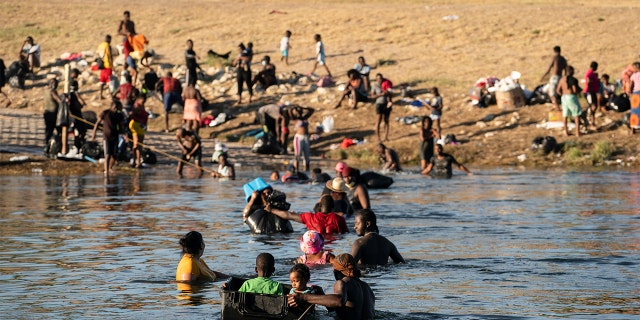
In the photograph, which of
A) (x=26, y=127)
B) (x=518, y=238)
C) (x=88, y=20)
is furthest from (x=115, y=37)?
(x=518, y=238)

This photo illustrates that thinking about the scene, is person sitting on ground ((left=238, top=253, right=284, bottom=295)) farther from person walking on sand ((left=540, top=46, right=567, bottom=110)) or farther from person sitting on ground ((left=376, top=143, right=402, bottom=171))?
person walking on sand ((left=540, top=46, right=567, bottom=110))

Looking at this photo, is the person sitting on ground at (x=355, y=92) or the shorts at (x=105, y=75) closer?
the person sitting on ground at (x=355, y=92)

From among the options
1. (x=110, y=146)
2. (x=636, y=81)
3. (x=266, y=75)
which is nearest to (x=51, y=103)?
(x=110, y=146)

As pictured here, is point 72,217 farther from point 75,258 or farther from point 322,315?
point 322,315

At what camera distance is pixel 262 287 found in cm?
1163

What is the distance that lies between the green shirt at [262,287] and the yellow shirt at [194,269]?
2.74m

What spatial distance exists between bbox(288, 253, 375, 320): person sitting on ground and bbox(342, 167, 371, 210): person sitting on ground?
8303mm

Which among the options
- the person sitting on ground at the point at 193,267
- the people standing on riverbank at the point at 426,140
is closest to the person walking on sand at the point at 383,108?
the people standing on riverbank at the point at 426,140

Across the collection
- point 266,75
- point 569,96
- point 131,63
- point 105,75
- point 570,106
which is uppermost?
point 131,63

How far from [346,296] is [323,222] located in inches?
248

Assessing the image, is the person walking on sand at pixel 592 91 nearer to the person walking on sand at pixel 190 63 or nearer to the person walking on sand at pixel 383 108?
the person walking on sand at pixel 383 108

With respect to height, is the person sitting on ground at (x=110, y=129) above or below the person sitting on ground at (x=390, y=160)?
above

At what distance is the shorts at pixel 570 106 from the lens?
110 feet

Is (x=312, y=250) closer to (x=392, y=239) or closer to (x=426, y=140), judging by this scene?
(x=392, y=239)
